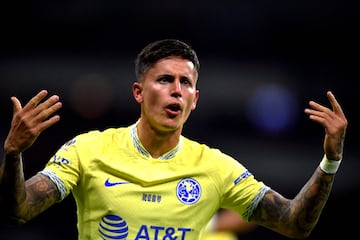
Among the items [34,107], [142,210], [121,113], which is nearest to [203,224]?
[142,210]

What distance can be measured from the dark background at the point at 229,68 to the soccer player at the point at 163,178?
701cm

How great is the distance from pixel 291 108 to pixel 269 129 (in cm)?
50

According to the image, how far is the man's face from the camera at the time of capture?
5.66m

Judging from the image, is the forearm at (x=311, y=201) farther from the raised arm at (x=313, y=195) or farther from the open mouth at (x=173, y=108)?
the open mouth at (x=173, y=108)

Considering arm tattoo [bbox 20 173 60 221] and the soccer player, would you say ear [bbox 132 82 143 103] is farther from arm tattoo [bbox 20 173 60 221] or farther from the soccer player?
arm tattoo [bbox 20 173 60 221]

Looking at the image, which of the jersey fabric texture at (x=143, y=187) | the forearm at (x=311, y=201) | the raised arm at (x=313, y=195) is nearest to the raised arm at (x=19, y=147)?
the jersey fabric texture at (x=143, y=187)

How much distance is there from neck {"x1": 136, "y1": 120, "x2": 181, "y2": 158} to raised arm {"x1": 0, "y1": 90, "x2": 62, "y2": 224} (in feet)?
3.11

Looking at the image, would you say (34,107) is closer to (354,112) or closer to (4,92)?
(4,92)

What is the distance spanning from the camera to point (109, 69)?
13.8m

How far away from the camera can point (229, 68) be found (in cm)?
1398

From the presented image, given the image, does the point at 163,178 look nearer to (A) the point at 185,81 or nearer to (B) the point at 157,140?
(B) the point at 157,140

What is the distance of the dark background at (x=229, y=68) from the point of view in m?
13.3

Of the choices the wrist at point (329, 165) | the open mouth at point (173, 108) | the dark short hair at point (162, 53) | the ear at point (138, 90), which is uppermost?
the dark short hair at point (162, 53)

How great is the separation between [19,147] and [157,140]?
1.20 meters
